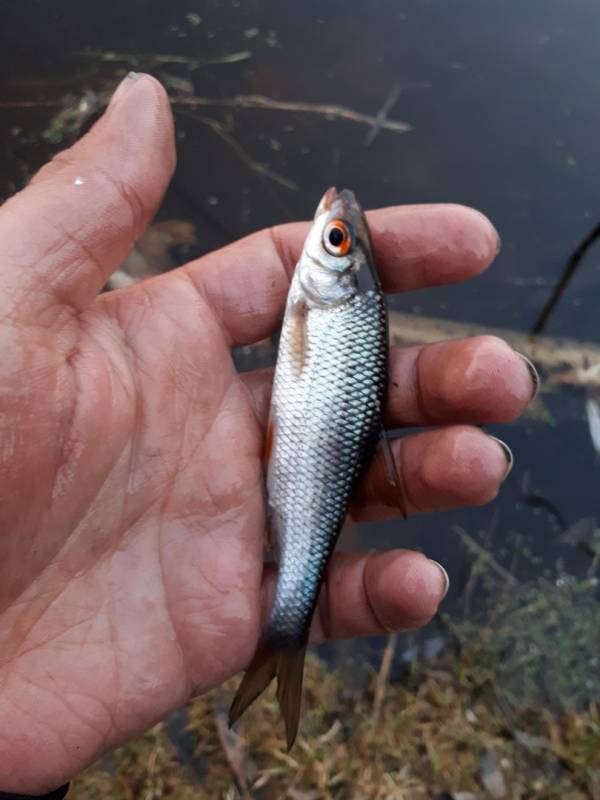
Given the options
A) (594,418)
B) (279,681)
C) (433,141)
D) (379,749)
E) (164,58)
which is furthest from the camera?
(164,58)

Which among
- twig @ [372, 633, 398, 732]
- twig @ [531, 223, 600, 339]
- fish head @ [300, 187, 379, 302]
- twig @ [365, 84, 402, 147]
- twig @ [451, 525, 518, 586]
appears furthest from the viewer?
twig @ [365, 84, 402, 147]

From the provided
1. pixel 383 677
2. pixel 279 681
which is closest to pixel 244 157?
pixel 383 677

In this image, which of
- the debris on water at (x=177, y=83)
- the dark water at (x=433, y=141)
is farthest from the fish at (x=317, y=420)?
the debris on water at (x=177, y=83)

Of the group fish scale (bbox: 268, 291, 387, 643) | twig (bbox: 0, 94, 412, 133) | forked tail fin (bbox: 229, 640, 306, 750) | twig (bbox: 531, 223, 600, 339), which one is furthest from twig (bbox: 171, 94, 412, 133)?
forked tail fin (bbox: 229, 640, 306, 750)

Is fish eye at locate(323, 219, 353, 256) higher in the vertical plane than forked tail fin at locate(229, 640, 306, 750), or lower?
higher

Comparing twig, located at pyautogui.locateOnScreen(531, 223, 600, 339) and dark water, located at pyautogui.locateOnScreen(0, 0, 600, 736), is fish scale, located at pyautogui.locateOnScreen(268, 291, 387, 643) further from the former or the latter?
twig, located at pyautogui.locateOnScreen(531, 223, 600, 339)

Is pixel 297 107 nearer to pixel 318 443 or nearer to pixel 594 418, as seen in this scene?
pixel 594 418

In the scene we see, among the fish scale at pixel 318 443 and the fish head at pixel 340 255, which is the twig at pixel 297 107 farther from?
the fish scale at pixel 318 443

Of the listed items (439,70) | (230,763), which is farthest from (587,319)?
(230,763)
